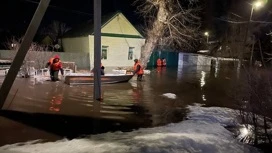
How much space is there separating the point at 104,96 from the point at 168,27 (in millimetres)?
12682

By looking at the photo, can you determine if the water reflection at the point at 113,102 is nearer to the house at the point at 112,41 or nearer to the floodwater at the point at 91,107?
the floodwater at the point at 91,107

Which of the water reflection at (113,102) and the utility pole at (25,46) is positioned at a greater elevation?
the utility pole at (25,46)

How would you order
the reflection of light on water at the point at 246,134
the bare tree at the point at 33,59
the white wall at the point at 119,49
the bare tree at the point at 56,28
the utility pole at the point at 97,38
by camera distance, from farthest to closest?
the bare tree at the point at 56,28, the white wall at the point at 119,49, the bare tree at the point at 33,59, the utility pole at the point at 97,38, the reflection of light on water at the point at 246,134

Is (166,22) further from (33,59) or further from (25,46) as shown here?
(25,46)

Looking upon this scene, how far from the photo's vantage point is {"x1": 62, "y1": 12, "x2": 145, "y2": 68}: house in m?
32.3

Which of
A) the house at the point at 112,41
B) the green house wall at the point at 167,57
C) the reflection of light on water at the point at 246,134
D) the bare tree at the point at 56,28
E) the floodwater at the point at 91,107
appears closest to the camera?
the reflection of light on water at the point at 246,134

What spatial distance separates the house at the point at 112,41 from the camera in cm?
3234

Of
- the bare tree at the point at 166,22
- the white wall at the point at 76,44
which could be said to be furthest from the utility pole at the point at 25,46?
the white wall at the point at 76,44

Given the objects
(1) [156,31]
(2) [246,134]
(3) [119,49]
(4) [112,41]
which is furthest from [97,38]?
(3) [119,49]

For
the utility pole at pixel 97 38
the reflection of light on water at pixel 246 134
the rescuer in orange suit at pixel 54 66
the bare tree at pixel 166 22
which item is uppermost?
the bare tree at pixel 166 22

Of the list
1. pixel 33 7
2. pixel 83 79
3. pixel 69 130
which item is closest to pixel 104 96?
pixel 83 79

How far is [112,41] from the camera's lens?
3334cm

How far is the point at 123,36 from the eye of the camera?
3391 cm

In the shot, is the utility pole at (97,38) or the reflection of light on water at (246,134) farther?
the utility pole at (97,38)
